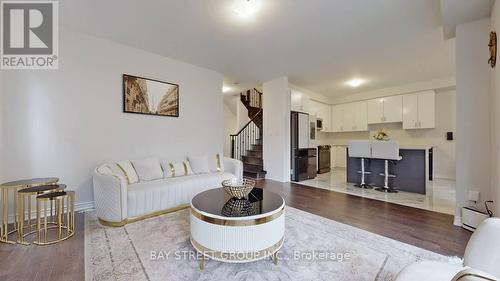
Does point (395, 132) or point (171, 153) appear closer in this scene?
point (171, 153)

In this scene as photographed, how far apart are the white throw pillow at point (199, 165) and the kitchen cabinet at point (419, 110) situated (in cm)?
582

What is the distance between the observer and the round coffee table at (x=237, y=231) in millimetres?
1547

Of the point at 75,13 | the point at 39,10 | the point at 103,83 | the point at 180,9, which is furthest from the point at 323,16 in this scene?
the point at 39,10

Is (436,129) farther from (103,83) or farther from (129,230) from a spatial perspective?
(103,83)

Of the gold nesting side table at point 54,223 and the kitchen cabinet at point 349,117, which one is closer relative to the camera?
the gold nesting side table at point 54,223

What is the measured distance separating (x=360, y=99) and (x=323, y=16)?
16.6 feet

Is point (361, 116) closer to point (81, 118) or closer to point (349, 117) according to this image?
point (349, 117)

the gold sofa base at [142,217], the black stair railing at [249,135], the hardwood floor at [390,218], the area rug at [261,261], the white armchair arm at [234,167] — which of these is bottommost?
the hardwood floor at [390,218]

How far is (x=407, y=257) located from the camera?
178 centimetres

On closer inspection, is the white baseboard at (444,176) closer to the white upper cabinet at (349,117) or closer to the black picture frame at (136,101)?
the white upper cabinet at (349,117)

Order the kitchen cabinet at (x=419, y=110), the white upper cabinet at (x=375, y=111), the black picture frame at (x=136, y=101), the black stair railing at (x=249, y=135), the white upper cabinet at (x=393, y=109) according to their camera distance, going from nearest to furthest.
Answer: the black picture frame at (x=136, y=101) → the kitchen cabinet at (x=419, y=110) → the white upper cabinet at (x=393, y=109) → the white upper cabinet at (x=375, y=111) → the black stair railing at (x=249, y=135)

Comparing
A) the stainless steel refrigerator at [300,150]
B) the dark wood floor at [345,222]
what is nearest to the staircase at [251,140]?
the stainless steel refrigerator at [300,150]

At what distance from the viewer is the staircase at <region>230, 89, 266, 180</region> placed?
6.15 metres

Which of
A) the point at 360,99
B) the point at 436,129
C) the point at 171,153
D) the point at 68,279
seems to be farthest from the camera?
the point at 360,99
